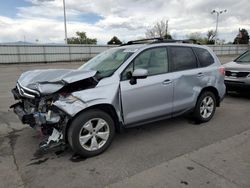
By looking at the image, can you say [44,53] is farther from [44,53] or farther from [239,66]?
[239,66]

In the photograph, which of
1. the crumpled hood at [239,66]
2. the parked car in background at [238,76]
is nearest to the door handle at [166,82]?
the parked car in background at [238,76]

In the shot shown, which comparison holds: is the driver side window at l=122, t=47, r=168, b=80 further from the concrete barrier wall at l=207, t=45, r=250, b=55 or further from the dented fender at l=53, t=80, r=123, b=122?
the concrete barrier wall at l=207, t=45, r=250, b=55

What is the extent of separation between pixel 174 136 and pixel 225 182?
1.58 meters

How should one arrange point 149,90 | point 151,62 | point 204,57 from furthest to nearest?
point 204,57, point 151,62, point 149,90

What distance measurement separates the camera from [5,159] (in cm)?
357

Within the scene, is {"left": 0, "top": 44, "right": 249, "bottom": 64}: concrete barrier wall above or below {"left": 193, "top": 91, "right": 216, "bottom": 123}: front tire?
above

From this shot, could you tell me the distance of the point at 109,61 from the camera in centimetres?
434

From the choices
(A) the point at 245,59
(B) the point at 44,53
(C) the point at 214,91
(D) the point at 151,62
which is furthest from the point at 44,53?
(D) the point at 151,62

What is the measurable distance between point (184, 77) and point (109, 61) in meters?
1.50

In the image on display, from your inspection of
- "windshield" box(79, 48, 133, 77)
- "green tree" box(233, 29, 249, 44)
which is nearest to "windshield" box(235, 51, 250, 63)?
"windshield" box(79, 48, 133, 77)

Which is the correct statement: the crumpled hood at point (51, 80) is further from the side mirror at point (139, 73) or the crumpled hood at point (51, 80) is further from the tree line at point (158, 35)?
the tree line at point (158, 35)

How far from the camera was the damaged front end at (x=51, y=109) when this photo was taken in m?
3.38

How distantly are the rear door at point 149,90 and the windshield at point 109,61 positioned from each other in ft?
0.68

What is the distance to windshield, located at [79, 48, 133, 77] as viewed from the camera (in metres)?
3.96
